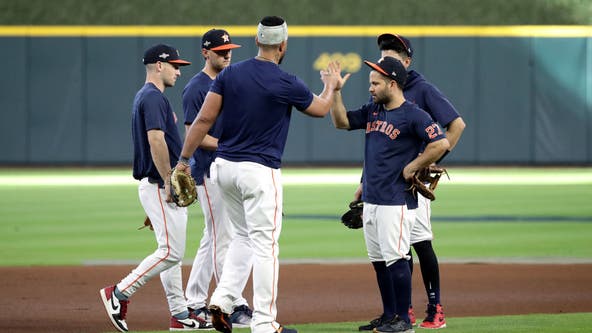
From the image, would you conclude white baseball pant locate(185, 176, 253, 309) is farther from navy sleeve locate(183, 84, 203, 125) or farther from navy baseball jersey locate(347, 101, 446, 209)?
navy baseball jersey locate(347, 101, 446, 209)

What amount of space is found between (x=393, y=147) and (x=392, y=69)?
18.8 inches

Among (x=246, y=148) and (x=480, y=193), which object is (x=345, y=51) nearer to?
(x=480, y=193)

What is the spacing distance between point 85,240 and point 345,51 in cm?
1517

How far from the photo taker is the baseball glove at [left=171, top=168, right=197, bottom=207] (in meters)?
→ 6.62

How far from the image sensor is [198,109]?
746 cm

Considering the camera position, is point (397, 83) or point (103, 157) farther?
point (103, 157)

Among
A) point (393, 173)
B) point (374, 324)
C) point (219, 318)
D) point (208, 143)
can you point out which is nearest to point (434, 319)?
point (374, 324)

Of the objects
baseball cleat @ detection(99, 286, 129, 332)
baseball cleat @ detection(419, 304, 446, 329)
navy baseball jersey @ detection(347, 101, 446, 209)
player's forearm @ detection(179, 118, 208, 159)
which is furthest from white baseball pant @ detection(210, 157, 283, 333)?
baseball cleat @ detection(419, 304, 446, 329)

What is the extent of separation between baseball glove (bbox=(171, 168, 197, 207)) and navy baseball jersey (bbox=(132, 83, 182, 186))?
0.35 m

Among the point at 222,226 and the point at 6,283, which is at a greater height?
the point at 222,226

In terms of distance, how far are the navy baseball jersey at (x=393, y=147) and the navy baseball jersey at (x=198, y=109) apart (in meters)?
1.27

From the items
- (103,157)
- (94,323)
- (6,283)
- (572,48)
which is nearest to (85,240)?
(6,283)

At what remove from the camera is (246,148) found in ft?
20.4

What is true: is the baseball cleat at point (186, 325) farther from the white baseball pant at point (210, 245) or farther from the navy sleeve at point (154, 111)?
the navy sleeve at point (154, 111)
